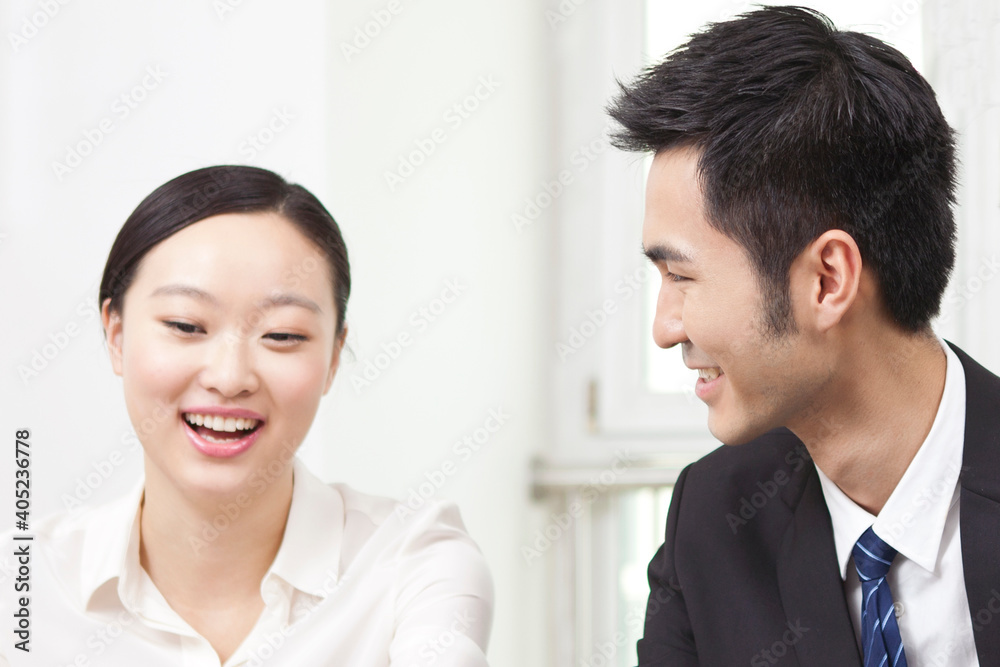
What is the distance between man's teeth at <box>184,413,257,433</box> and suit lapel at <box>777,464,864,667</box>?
763 mm

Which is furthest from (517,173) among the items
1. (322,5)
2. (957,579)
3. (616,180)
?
(957,579)

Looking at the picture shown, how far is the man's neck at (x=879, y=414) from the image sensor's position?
1.12m

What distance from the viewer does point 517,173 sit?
273cm

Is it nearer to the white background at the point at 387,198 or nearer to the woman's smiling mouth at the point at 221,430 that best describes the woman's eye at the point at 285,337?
the woman's smiling mouth at the point at 221,430

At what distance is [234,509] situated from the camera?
4.51ft

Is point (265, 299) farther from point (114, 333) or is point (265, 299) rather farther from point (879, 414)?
point (879, 414)

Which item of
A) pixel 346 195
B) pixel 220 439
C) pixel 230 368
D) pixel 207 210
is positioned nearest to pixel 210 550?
pixel 220 439

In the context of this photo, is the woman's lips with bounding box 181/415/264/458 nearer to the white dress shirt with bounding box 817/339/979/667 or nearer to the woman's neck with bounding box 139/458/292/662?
the woman's neck with bounding box 139/458/292/662

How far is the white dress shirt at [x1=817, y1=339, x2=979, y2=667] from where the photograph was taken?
107 centimetres

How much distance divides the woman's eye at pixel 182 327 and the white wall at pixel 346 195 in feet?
2.38

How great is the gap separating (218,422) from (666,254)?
2.18 ft

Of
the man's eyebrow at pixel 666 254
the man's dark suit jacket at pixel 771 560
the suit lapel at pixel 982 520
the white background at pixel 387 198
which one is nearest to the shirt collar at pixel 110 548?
the white background at pixel 387 198

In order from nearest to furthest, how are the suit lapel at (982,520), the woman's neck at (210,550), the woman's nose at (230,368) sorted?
the suit lapel at (982,520) < the woman's nose at (230,368) < the woman's neck at (210,550)

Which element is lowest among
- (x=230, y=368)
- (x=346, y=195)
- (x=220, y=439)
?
(x=220, y=439)
